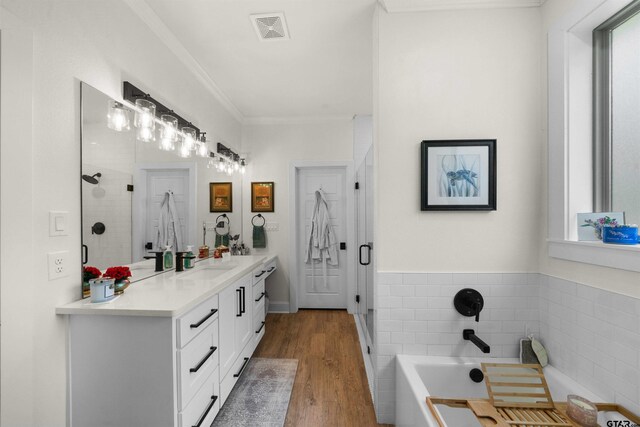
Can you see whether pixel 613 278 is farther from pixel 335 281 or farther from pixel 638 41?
pixel 335 281

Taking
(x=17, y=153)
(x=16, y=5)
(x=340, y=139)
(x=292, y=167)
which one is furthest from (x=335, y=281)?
(x=16, y=5)

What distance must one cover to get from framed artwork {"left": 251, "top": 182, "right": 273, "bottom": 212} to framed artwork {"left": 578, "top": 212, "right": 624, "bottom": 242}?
2.97 metres

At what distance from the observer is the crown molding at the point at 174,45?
1722mm

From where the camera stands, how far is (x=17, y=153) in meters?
1.07

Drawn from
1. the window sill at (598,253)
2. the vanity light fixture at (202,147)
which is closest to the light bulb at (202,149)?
the vanity light fixture at (202,147)

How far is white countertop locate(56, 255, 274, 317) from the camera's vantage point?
1.21 meters

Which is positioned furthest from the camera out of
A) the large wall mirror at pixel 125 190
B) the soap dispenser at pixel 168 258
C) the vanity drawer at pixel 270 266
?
the vanity drawer at pixel 270 266

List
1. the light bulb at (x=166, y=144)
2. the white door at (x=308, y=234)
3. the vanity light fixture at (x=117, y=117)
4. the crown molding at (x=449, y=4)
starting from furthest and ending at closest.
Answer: the white door at (x=308, y=234) < the light bulb at (x=166, y=144) < the crown molding at (x=449, y=4) < the vanity light fixture at (x=117, y=117)

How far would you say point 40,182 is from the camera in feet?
3.78

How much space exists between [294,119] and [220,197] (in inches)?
57.5

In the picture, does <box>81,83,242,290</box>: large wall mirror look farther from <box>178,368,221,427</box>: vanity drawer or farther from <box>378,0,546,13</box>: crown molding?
<box>378,0,546,13</box>: crown molding

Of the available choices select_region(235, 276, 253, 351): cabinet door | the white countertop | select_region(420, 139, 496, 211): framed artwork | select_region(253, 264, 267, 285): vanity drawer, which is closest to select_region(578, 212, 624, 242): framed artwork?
select_region(420, 139, 496, 211): framed artwork

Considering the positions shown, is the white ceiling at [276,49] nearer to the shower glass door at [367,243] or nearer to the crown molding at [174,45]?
the crown molding at [174,45]

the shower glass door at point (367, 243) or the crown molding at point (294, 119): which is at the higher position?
the crown molding at point (294, 119)
